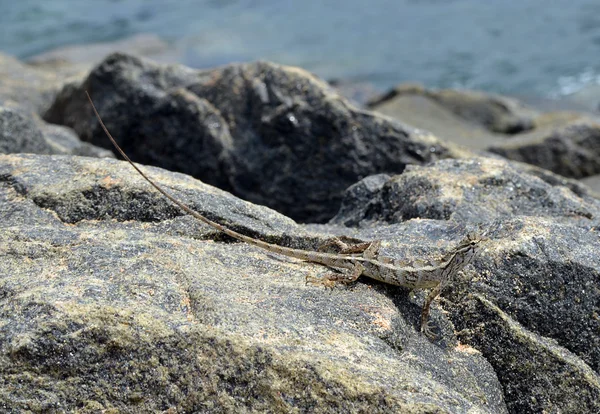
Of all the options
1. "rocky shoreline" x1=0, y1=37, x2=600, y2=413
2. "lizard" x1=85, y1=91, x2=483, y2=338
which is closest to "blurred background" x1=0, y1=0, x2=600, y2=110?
"rocky shoreline" x1=0, y1=37, x2=600, y2=413

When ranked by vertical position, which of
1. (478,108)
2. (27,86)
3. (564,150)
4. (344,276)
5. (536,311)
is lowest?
(478,108)

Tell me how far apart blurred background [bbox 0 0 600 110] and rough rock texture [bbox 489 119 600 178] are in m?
6.14

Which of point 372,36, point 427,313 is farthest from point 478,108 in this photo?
point 427,313

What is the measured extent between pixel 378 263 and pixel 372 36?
18999mm

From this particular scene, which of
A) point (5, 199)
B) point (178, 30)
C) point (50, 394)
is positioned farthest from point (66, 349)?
point (178, 30)

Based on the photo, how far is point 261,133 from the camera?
28.5 feet

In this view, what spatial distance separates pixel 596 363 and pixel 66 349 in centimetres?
319

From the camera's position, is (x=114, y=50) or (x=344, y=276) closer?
Result: (x=344, y=276)

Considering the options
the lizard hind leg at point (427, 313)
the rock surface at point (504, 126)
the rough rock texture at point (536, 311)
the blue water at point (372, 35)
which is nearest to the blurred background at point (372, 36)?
the blue water at point (372, 35)

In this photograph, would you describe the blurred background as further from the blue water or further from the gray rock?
the gray rock

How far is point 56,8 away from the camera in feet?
87.7

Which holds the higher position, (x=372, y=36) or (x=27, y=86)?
(x=27, y=86)

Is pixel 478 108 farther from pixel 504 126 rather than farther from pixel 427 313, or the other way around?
pixel 427 313

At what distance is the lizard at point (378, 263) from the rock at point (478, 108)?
33.9 ft
